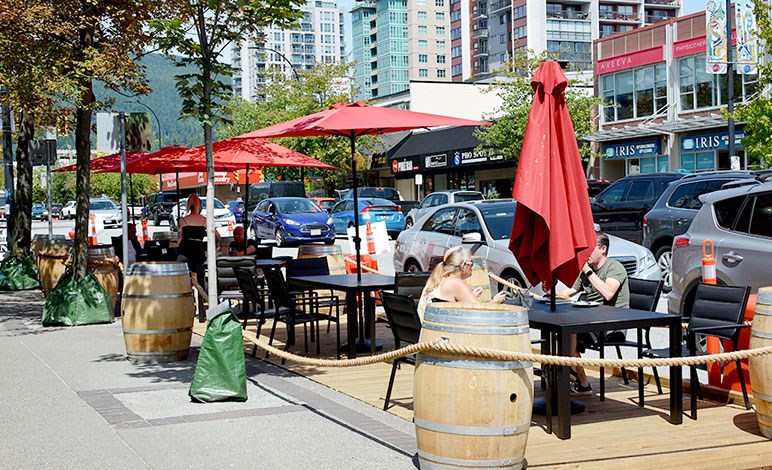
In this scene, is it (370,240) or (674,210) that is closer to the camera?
(674,210)

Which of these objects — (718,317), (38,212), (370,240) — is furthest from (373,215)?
(38,212)

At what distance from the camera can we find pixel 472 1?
Result: 361 ft

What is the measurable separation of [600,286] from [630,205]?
12.5 m

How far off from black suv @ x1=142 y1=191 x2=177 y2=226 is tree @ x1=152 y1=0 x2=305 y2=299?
46.0 meters

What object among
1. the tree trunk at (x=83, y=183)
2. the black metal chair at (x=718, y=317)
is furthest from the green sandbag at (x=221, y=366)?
the tree trunk at (x=83, y=183)

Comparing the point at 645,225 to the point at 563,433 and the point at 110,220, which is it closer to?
the point at 563,433

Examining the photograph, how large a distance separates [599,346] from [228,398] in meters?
3.09

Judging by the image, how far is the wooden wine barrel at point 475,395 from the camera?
549cm

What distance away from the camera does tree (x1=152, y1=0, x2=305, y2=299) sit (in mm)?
9961

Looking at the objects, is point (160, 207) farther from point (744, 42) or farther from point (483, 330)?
point (483, 330)

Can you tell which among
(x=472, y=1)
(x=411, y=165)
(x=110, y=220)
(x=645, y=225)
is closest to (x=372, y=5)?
(x=472, y=1)

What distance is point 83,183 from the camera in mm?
14977

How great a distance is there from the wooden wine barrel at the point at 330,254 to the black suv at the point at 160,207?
4217 centimetres

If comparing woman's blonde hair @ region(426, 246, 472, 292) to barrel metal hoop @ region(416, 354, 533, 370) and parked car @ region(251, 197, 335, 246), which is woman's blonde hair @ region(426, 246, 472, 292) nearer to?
barrel metal hoop @ region(416, 354, 533, 370)
